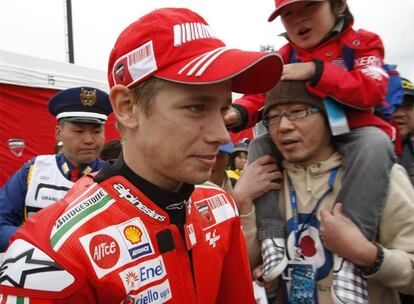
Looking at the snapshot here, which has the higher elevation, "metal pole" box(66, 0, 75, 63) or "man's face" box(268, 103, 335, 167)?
"metal pole" box(66, 0, 75, 63)

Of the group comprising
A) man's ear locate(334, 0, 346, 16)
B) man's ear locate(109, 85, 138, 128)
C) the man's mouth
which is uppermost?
man's ear locate(334, 0, 346, 16)

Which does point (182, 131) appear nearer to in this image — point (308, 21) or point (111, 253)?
point (111, 253)

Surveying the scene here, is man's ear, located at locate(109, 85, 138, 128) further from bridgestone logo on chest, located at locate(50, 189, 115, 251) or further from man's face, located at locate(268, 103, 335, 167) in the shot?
man's face, located at locate(268, 103, 335, 167)

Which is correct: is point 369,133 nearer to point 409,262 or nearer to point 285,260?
point 409,262

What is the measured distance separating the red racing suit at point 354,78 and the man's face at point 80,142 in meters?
1.45

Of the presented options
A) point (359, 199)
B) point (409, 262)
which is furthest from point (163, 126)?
point (409, 262)

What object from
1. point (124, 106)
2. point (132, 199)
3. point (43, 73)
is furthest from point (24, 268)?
point (43, 73)

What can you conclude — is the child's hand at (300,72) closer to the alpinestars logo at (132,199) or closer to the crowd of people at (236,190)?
the crowd of people at (236,190)

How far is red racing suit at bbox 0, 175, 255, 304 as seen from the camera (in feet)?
3.20

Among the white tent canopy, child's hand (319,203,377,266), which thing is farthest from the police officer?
the white tent canopy

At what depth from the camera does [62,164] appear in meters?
3.00

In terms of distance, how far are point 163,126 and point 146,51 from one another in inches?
8.6

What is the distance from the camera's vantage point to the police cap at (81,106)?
3.05m

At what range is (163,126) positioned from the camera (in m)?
1.14
